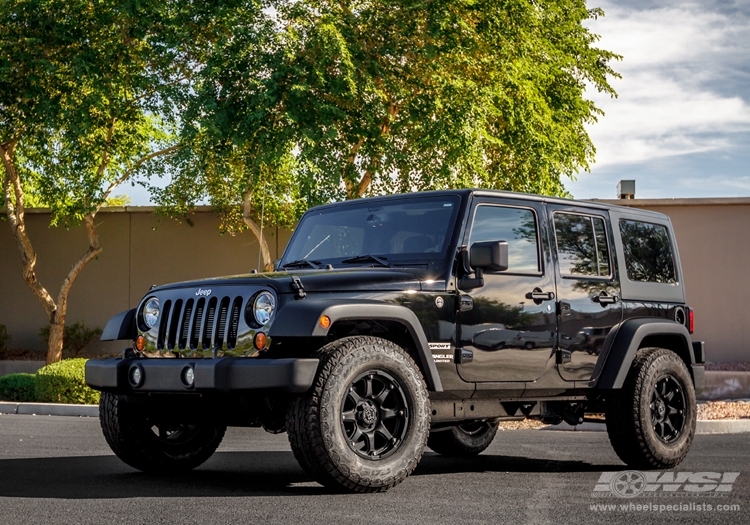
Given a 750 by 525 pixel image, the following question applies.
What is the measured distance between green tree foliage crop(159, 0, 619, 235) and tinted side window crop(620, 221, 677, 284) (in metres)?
7.74

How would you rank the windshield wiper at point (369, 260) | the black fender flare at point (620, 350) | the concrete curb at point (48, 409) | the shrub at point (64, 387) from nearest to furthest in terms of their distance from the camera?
the windshield wiper at point (369, 260) < the black fender flare at point (620, 350) < the concrete curb at point (48, 409) < the shrub at point (64, 387)

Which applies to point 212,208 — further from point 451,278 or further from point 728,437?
point 451,278

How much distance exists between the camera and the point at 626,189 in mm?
24625

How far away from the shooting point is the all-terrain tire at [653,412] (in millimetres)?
8945

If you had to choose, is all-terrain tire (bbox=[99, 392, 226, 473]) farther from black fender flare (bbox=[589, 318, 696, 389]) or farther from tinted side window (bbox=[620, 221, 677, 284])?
tinted side window (bbox=[620, 221, 677, 284])

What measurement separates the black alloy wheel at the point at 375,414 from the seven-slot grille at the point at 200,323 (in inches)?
36.2

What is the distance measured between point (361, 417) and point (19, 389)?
12890mm

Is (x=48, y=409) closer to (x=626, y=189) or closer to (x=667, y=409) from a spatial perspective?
(x=667, y=409)

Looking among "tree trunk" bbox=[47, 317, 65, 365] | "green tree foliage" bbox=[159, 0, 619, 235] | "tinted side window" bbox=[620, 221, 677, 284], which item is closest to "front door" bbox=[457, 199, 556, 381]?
"tinted side window" bbox=[620, 221, 677, 284]

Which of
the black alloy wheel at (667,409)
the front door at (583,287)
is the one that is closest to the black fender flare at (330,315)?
the front door at (583,287)

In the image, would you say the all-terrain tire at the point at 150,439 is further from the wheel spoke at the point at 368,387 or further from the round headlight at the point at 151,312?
the wheel spoke at the point at 368,387

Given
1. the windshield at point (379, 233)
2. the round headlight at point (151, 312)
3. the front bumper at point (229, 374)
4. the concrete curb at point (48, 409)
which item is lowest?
the concrete curb at point (48, 409)

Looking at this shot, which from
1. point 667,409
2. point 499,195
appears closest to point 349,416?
point 499,195

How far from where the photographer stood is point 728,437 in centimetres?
1289
